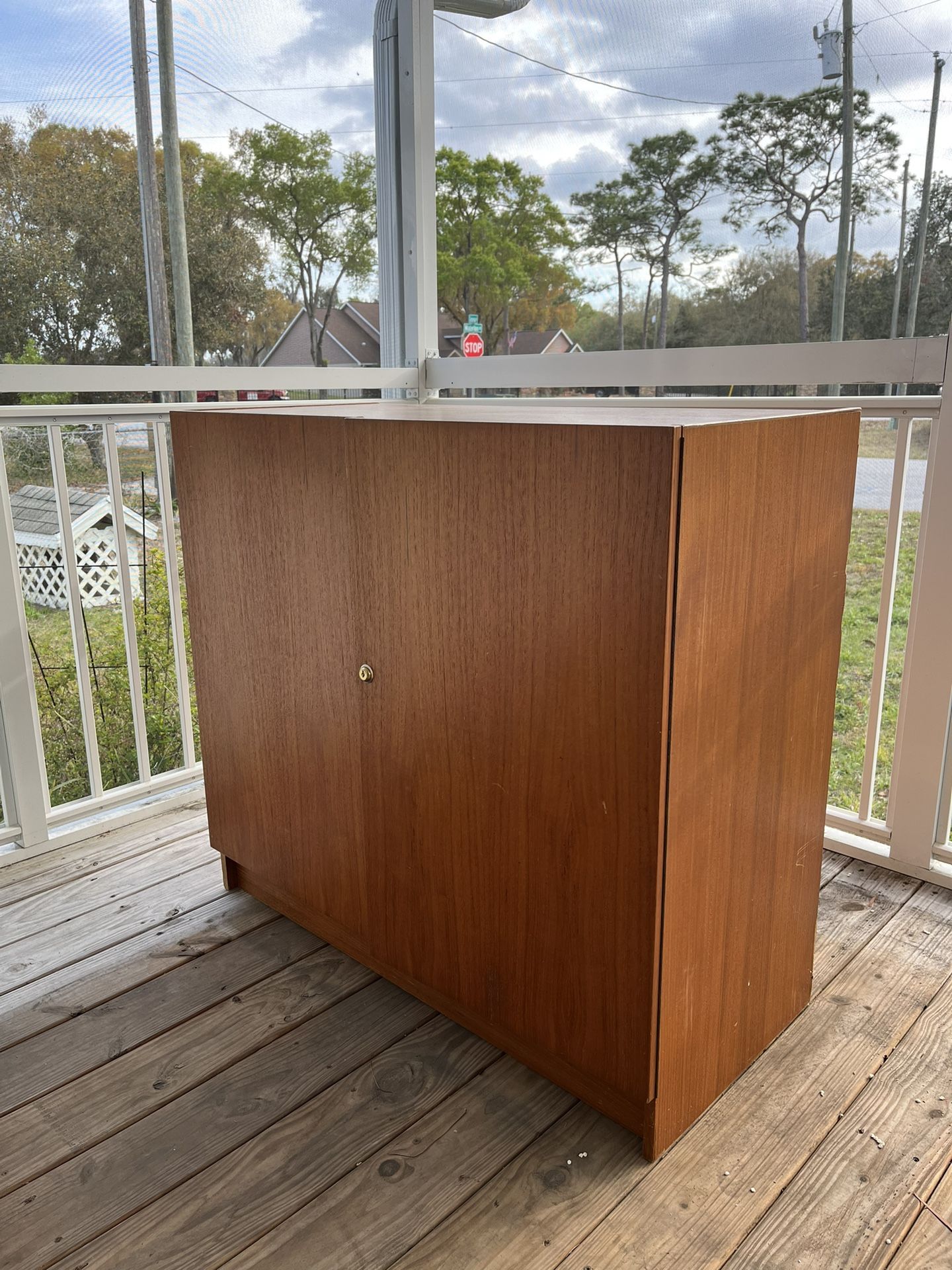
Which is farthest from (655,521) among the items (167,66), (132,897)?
(167,66)

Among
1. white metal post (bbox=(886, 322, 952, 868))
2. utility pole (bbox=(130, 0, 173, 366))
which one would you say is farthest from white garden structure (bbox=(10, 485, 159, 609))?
white metal post (bbox=(886, 322, 952, 868))

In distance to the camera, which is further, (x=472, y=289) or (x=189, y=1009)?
(x=472, y=289)

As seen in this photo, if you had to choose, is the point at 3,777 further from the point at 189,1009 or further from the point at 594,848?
the point at 594,848

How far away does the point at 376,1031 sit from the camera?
4.86 ft

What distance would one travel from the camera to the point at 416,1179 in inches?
47.4

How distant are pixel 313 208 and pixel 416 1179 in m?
2.16

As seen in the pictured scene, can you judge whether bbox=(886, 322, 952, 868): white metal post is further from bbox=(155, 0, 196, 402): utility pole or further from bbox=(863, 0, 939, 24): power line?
bbox=(155, 0, 196, 402): utility pole

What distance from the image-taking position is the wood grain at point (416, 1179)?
3.64ft

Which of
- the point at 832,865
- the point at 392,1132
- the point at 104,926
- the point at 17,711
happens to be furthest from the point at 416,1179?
the point at 17,711

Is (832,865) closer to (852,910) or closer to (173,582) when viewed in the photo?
(852,910)

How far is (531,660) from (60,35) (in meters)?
1.66

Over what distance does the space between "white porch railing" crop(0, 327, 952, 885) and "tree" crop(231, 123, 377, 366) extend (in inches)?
9.5

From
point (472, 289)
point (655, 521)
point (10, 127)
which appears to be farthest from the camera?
point (472, 289)

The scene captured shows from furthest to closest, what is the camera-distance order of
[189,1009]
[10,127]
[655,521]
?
[10,127], [189,1009], [655,521]
